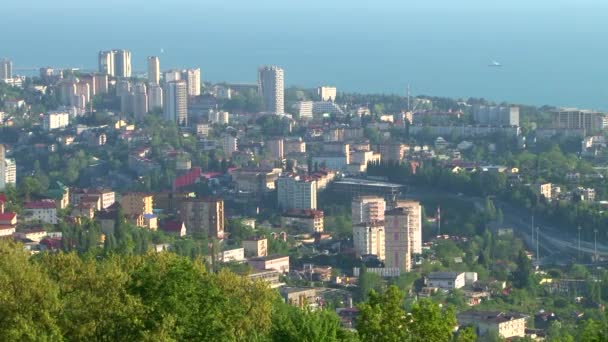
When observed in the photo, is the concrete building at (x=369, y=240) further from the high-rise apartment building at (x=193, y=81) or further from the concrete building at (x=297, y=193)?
the high-rise apartment building at (x=193, y=81)

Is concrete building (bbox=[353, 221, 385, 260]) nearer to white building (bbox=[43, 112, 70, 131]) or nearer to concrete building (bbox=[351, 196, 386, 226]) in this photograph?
concrete building (bbox=[351, 196, 386, 226])

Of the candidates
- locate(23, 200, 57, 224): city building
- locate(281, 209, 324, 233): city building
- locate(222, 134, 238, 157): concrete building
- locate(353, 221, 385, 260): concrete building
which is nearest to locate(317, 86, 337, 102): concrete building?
locate(222, 134, 238, 157): concrete building

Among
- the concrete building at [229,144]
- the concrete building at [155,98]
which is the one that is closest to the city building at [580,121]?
the concrete building at [229,144]

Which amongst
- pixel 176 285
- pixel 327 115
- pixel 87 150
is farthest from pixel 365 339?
pixel 327 115

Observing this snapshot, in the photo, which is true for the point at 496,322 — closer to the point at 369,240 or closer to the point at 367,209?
the point at 369,240

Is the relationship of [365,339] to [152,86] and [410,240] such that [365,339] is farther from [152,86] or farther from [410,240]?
[152,86]

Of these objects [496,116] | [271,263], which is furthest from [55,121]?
[271,263]

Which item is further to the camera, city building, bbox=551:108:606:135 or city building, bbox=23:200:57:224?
city building, bbox=551:108:606:135
